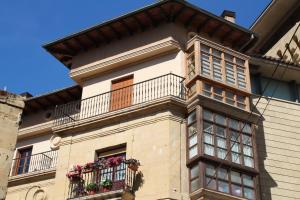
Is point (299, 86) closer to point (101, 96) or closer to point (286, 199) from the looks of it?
point (286, 199)

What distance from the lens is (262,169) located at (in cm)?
1738

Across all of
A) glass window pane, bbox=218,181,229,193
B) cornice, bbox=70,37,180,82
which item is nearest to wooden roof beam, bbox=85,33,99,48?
cornice, bbox=70,37,180,82

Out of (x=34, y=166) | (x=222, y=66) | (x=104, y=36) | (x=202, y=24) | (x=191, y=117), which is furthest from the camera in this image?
(x=34, y=166)

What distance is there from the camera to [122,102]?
18656 mm

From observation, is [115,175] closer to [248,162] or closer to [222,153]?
[222,153]

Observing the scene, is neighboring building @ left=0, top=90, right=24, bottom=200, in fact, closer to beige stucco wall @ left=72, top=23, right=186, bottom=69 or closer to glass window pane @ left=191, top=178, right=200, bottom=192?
glass window pane @ left=191, top=178, right=200, bottom=192

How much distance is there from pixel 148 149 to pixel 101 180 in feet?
6.00

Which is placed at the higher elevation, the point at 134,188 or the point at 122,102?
the point at 122,102

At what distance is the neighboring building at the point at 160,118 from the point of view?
15953 mm

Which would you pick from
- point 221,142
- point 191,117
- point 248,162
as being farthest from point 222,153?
point 191,117

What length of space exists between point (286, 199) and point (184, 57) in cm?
596

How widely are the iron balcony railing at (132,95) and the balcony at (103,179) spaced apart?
93.2 inches

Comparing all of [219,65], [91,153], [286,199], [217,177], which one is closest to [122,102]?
[91,153]

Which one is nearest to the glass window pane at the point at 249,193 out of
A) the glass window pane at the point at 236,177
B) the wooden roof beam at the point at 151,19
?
the glass window pane at the point at 236,177
